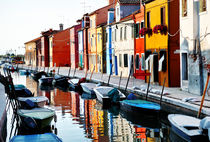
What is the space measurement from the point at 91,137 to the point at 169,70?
494 inches

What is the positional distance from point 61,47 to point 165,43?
50.4m

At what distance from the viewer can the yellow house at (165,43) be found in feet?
86.7

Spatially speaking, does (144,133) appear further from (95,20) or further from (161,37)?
(95,20)

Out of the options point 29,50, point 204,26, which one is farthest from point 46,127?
A: point 29,50

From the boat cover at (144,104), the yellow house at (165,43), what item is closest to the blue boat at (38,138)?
the boat cover at (144,104)

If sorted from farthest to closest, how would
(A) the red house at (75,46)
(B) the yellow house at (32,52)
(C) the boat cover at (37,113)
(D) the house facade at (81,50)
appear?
(B) the yellow house at (32,52)
(A) the red house at (75,46)
(D) the house facade at (81,50)
(C) the boat cover at (37,113)

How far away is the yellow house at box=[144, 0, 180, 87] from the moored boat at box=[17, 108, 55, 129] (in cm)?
1147

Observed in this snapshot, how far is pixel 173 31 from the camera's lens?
26484 millimetres

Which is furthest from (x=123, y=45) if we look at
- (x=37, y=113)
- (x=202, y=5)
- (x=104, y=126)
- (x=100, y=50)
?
(x=37, y=113)

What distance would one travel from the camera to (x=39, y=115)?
671 inches

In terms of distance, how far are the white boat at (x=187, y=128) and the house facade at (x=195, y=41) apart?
6109mm

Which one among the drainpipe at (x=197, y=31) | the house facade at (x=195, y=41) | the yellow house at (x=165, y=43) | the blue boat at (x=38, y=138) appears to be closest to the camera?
the blue boat at (x=38, y=138)

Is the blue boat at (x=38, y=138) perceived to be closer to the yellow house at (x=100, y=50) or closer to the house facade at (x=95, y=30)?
the yellow house at (x=100, y=50)

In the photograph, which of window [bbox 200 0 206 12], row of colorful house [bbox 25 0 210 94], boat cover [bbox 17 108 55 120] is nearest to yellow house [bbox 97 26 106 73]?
row of colorful house [bbox 25 0 210 94]
